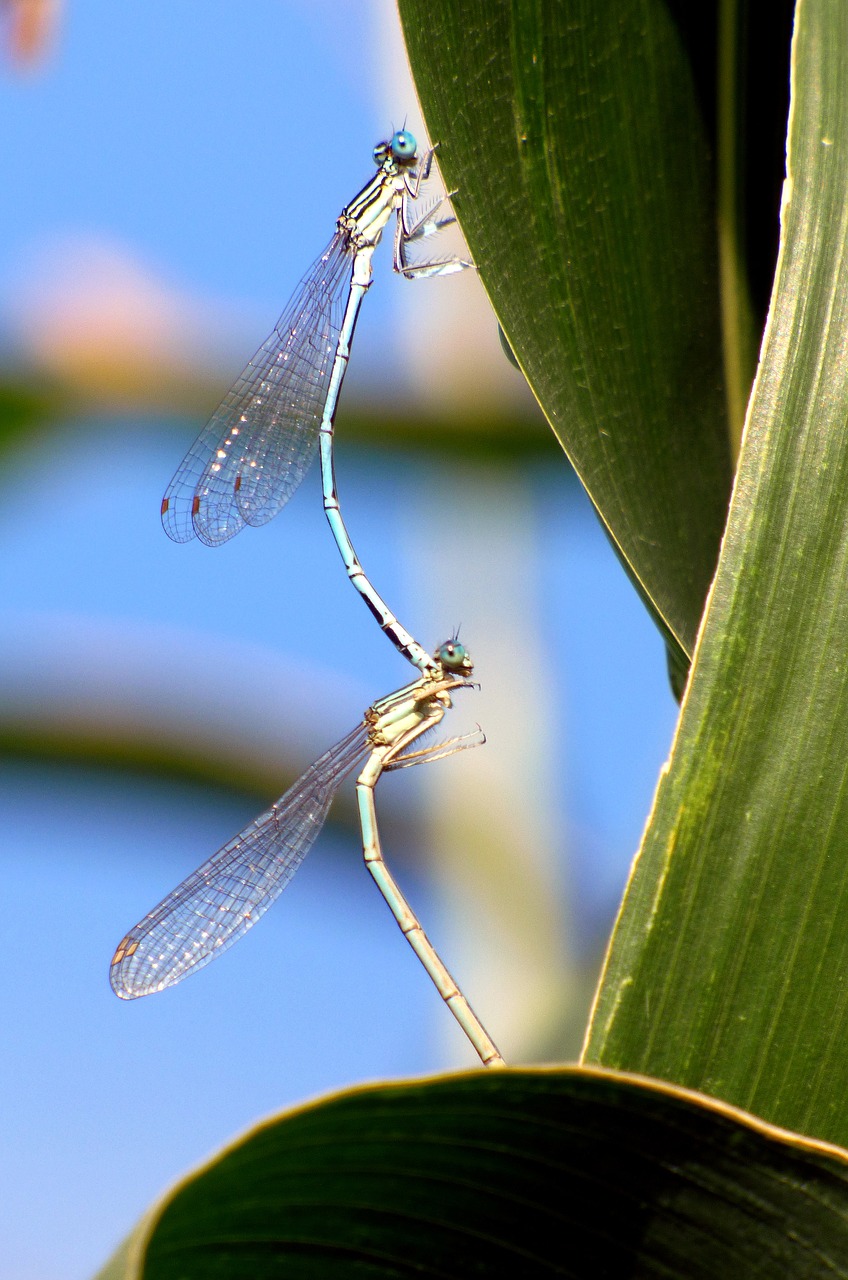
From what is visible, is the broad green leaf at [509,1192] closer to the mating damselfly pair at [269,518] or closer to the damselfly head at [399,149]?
the mating damselfly pair at [269,518]

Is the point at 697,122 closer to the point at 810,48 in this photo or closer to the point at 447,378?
the point at 810,48

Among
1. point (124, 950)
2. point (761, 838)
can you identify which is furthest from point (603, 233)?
point (124, 950)

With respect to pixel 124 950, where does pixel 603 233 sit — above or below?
above

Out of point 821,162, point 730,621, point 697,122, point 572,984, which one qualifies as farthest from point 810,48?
point 572,984

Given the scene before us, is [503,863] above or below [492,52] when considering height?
below

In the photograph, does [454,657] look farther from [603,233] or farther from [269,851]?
[603,233]

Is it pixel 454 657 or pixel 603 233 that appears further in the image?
pixel 454 657

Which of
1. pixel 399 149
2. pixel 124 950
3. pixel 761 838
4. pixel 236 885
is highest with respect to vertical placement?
pixel 399 149
